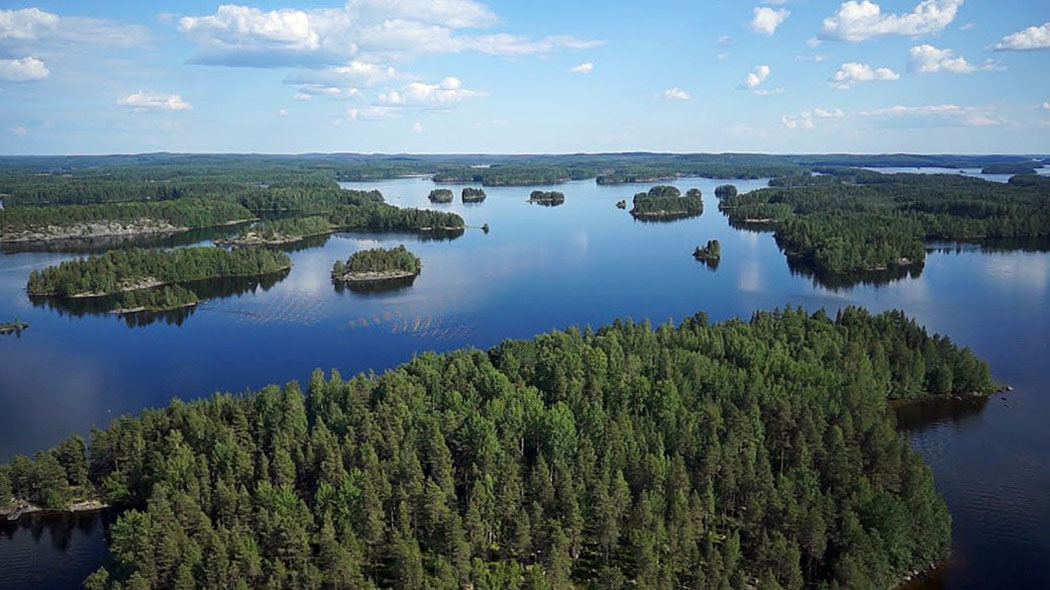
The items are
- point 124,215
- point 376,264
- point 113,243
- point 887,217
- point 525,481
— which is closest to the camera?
point 525,481

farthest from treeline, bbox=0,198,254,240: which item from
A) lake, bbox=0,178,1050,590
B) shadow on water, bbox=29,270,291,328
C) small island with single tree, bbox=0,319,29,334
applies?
small island with single tree, bbox=0,319,29,334

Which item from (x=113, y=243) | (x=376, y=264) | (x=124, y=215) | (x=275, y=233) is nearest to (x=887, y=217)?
(x=376, y=264)

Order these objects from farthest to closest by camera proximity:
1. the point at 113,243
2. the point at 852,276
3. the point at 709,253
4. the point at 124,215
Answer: the point at 124,215 → the point at 113,243 → the point at 709,253 → the point at 852,276

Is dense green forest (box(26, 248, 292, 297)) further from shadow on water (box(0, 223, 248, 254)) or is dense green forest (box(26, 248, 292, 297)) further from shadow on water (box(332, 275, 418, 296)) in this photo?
shadow on water (box(0, 223, 248, 254))

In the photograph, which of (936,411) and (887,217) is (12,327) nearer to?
(936,411)

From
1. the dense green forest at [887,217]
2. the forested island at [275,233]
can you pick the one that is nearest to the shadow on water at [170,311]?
the forested island at [275,233]

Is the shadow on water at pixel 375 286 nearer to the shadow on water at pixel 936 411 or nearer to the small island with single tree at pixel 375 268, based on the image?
the small island with single tree at pixel 375 268

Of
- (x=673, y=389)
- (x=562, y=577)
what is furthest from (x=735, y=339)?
(x=562, y=577)
